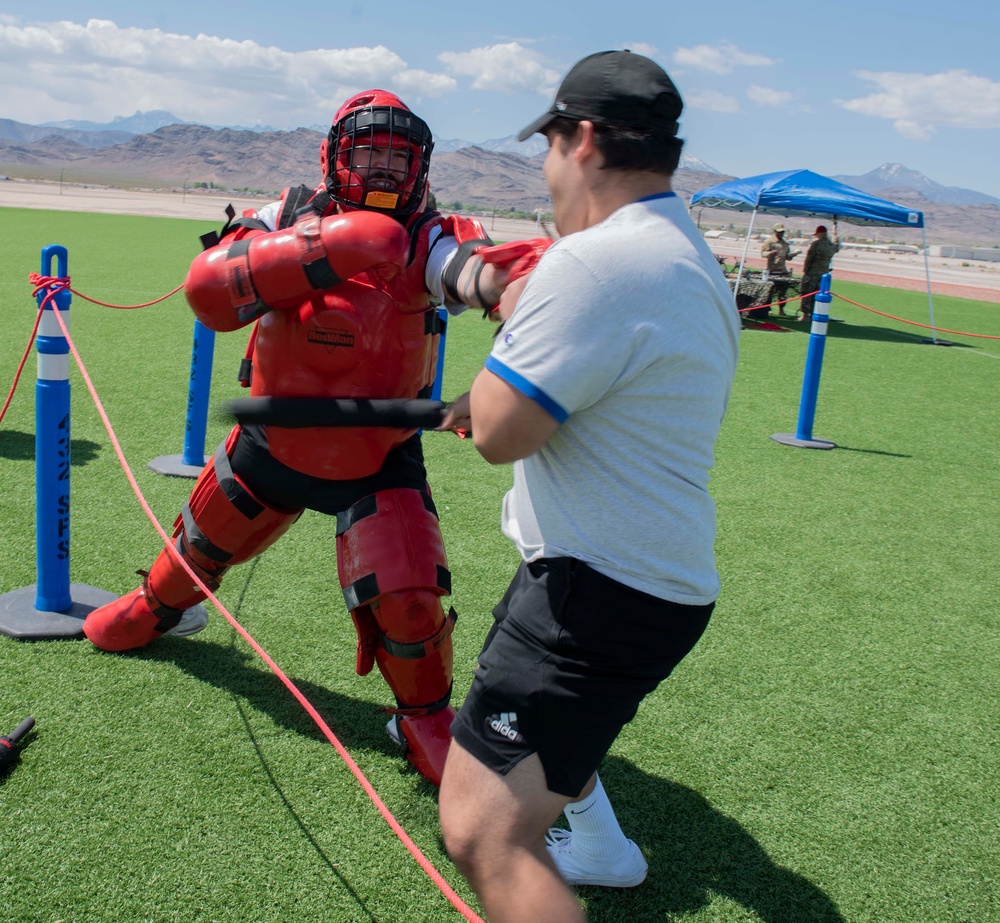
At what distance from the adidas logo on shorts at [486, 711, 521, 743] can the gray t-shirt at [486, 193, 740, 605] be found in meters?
0.29

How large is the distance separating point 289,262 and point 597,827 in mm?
1678

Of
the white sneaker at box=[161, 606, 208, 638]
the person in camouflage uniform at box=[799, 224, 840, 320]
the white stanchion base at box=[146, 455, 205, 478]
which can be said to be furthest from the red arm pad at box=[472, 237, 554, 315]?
the person in camouflage uniform at box=[799, 224, 840, 320]

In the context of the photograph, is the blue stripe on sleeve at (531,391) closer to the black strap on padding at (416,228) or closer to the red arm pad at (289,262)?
the red arm pad at (289,262)

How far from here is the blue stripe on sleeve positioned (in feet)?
4.45

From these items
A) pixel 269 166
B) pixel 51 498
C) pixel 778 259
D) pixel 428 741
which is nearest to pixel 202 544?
pixel 51 498

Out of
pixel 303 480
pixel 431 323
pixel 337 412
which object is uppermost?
pixel 431 323

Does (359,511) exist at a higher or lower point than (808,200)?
lower

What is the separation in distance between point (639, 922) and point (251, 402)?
1596 mm

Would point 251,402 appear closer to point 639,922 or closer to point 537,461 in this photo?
point 537,461

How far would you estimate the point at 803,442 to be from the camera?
680cm

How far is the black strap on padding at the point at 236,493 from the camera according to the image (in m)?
2.71

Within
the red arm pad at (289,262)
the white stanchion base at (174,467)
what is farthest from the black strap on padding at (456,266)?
the white stanchion base at (174,467)

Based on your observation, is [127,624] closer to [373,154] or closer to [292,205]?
[292,205]

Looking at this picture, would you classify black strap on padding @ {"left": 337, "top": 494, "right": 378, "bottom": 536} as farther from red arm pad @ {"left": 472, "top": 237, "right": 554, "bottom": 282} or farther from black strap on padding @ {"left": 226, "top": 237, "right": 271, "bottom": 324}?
red arm pad @ {"left": 472, "top": 237, "right": 554, "bottom": 282}
